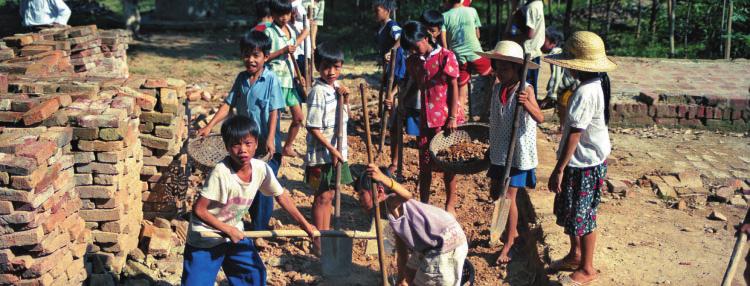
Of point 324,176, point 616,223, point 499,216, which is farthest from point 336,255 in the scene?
point 616,223

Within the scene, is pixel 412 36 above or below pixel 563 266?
above

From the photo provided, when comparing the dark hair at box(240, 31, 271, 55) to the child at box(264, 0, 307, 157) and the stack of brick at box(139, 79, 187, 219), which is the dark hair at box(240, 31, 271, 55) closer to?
the stack of brick at box(139, 79, 187, 219)

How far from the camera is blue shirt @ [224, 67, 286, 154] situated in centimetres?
518

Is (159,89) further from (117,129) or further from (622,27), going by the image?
(622,27)

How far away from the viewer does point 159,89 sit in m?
5.81

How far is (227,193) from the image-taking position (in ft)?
13.2

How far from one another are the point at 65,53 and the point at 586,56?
4.99 meters

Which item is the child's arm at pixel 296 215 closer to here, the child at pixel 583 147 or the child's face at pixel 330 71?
the child's face at pixel 330 71

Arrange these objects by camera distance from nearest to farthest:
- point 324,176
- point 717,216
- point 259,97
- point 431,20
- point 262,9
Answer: point 259,97 < point 324,176 < point 717,216 < point 431,20 < point 262,9

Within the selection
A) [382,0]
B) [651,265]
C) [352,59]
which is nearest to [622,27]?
[352,59]

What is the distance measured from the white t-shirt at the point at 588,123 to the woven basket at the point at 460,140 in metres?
0.93

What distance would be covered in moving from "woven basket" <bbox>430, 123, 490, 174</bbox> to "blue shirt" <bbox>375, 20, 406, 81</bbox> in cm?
133

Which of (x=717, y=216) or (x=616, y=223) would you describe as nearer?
(x=616, y=223)

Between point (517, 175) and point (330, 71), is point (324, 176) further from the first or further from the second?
point (517, 175)
